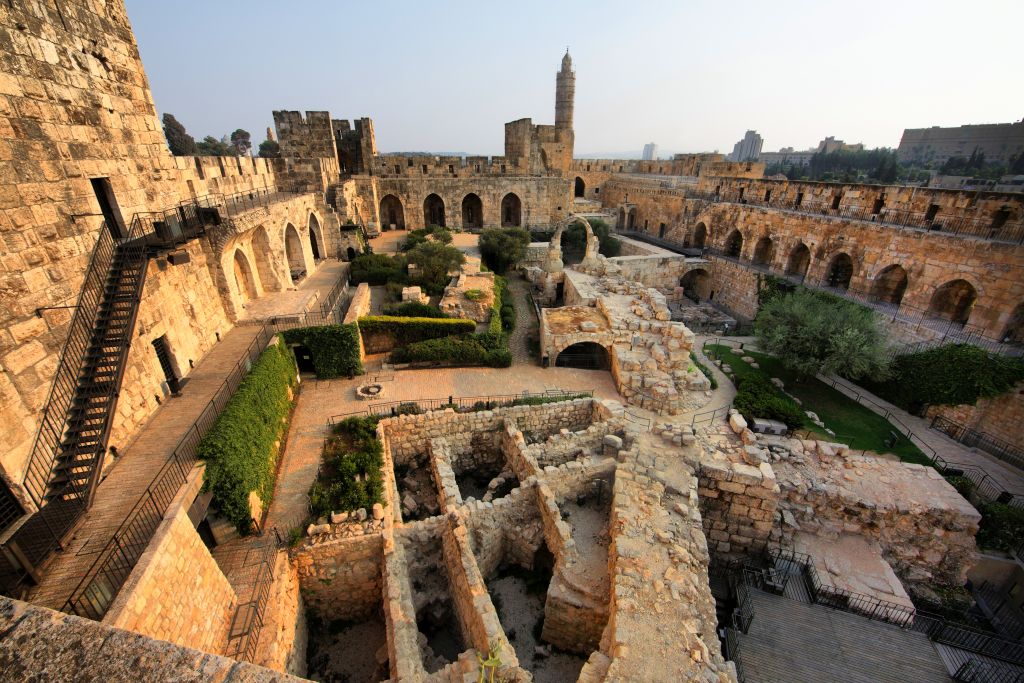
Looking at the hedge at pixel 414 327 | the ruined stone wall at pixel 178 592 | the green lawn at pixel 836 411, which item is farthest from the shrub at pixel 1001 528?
the ruined stone wall at pixel 178 592

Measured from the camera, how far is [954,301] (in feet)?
62.0

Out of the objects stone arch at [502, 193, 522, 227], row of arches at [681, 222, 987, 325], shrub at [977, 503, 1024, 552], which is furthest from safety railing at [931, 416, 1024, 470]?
stone arch at [502, 193, 522, 227]

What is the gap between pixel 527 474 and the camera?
36.2ft

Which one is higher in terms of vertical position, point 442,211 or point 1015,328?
point 442,211

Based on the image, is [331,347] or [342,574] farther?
[331,347]

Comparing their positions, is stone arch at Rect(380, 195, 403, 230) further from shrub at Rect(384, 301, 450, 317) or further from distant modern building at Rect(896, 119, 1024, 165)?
distant modern building at Rect(896, 119, 1024, 165)

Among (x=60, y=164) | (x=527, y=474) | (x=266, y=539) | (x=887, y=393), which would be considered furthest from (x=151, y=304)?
(x=887, y=393)

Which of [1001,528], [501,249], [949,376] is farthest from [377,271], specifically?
[949,376]

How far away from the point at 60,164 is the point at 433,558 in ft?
34.4

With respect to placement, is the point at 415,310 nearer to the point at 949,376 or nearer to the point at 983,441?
the point at 949,376

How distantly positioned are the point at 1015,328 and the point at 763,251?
13.3 metres

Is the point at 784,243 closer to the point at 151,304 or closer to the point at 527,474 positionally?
the point at 527,474

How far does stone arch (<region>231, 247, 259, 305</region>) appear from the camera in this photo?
15.4 meters

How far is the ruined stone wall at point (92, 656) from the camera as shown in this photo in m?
1.94
